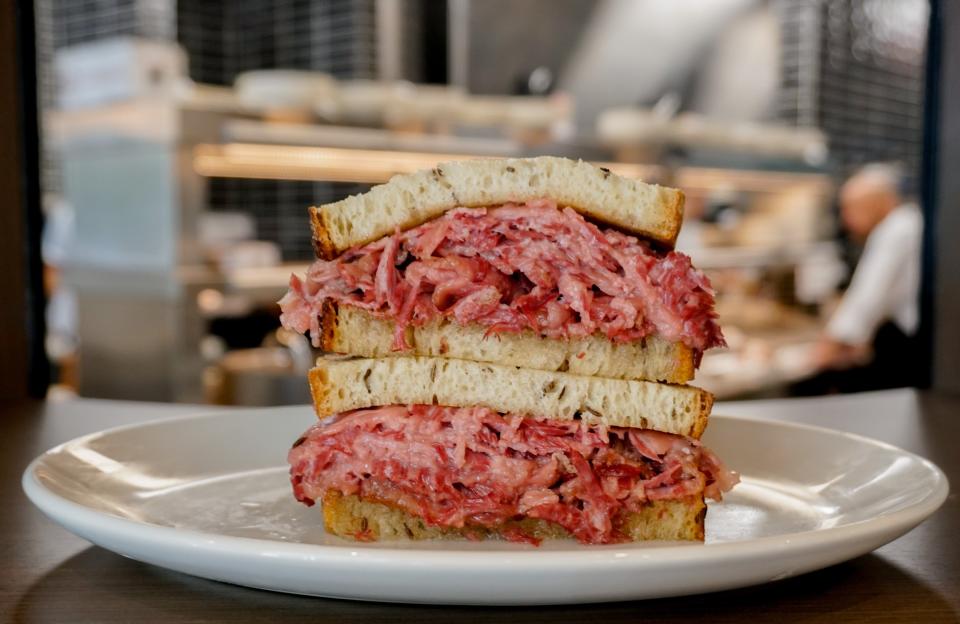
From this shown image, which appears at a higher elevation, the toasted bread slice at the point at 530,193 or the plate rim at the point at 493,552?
the toasted bread slice at the point at 530,193

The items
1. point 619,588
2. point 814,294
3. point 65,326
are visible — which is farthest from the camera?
point 814,294

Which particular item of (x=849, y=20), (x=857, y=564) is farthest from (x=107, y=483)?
(x=849, y=20)

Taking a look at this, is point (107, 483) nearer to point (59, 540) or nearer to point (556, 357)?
point (59, 540)

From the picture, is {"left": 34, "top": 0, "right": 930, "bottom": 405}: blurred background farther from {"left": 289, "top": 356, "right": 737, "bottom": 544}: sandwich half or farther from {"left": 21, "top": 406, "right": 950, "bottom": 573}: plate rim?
{"left": 21, "top": 406, "right": 950, "bottom": 573}: plate rim

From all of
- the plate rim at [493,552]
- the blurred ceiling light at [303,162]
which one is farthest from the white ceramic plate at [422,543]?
the blurred ceiling light at [303,162]

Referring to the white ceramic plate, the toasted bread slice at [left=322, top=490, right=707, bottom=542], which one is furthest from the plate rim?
the toasted bread slice at [left=322, top=490, right=707, bottom=542]

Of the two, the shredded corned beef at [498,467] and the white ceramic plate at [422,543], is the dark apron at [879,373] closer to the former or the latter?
the white ceramic plate at [422,543]
